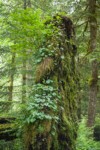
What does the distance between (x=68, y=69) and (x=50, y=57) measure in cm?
94

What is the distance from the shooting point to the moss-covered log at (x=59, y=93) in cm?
474

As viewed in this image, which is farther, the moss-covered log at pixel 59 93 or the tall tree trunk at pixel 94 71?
the tall tree trunk at pixel 94 71

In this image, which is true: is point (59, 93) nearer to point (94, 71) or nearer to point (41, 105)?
point (41, 105)

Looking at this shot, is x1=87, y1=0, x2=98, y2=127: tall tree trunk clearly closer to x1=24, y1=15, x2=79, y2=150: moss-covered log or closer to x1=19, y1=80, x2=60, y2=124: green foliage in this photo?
x1=24, y1=15, x2=79, y2=150: moss-covered log

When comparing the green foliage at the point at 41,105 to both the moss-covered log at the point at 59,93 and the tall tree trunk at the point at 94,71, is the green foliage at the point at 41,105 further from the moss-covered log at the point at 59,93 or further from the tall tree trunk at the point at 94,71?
the tall tree trunk at the point at 94,71

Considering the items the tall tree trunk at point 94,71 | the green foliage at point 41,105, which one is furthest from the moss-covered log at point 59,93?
the tall tree trunk at point 94,71

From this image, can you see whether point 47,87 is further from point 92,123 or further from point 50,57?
point 92,123

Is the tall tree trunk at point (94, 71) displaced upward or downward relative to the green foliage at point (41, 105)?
upward

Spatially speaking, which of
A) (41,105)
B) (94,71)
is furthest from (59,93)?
(94,71)

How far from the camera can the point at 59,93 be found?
557cm

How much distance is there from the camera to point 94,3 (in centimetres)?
1055

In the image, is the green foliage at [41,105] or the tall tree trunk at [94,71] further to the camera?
the tall tree trunk at [94,71]

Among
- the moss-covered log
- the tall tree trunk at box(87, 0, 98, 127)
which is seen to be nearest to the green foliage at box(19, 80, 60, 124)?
the moss-covered log

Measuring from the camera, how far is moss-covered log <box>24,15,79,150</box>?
4742 millimetres
